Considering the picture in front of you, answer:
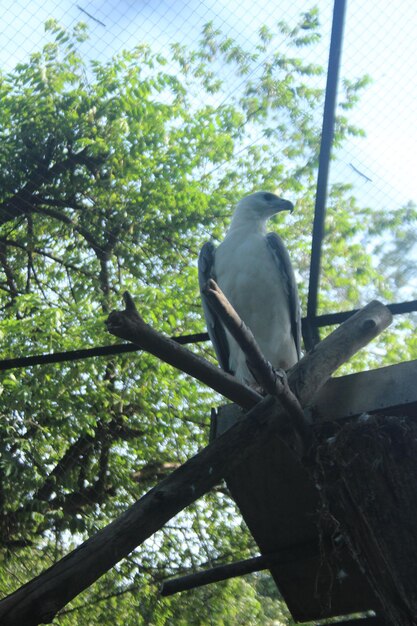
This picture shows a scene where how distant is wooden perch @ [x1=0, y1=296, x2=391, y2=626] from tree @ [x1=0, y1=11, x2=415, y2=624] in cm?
230

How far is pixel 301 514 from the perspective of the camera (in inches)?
114

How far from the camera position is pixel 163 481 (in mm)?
2010

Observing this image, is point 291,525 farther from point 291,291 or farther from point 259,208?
point 259,208

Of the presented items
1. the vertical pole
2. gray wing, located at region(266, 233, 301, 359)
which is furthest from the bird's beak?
the vertical pole

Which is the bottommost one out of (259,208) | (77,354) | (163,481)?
(163,481)

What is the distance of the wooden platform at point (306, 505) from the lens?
8.34 feet

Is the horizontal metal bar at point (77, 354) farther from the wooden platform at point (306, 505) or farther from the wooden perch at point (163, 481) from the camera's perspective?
the wooden perch at point (163, 481)

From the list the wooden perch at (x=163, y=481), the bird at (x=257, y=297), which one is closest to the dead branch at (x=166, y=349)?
the wooden perch at (x=163, y=481)

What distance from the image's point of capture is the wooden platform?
8.34 feet

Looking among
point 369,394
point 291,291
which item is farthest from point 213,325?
→ point 369,394

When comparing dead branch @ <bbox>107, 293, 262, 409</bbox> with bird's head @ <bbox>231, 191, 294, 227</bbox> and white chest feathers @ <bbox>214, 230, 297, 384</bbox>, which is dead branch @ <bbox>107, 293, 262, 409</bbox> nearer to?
white chest feathers @ <bbox>214, 230, 297, 384</bbox>

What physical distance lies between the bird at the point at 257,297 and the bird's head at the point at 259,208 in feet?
1.13

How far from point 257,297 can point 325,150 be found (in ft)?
3.31

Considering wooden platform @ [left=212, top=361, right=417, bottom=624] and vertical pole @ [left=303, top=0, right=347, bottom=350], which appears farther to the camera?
vertical pole @ [left=303, top=0, right=347, bottom=350]
